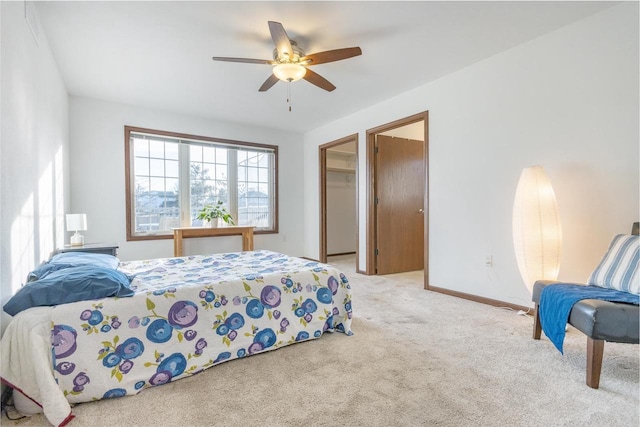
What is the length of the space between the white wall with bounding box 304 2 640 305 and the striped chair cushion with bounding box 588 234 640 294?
42cm

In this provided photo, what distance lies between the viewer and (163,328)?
1.73 m


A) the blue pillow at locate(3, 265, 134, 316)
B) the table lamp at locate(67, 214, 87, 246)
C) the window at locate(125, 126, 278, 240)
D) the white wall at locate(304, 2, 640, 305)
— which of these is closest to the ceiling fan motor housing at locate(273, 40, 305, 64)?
the white wall at locate(304, 2, 640, 305)

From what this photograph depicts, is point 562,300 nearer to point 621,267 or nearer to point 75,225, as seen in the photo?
point 621,267

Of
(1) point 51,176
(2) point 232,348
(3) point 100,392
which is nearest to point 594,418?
(2) point 232,348

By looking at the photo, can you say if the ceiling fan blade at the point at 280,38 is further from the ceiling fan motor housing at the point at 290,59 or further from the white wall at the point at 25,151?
the white wall at the point at 25,151

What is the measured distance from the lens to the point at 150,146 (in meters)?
4.61

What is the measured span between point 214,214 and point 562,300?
4.36m

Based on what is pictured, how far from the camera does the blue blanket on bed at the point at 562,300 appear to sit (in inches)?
69.2

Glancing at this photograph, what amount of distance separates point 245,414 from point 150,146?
14.3 ft

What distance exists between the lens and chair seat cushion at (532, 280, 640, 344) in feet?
5.06

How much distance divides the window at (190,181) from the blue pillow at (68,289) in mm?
3006

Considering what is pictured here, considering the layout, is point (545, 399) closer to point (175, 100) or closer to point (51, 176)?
point (51, 176)

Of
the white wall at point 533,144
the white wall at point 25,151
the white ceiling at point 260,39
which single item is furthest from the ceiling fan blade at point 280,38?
the white wall at point 533,144

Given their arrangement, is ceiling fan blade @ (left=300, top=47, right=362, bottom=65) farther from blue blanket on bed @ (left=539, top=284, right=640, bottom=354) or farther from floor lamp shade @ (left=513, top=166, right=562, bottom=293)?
blue blanket on bed @ (left=539, top=284, right=640, bottom=354)
